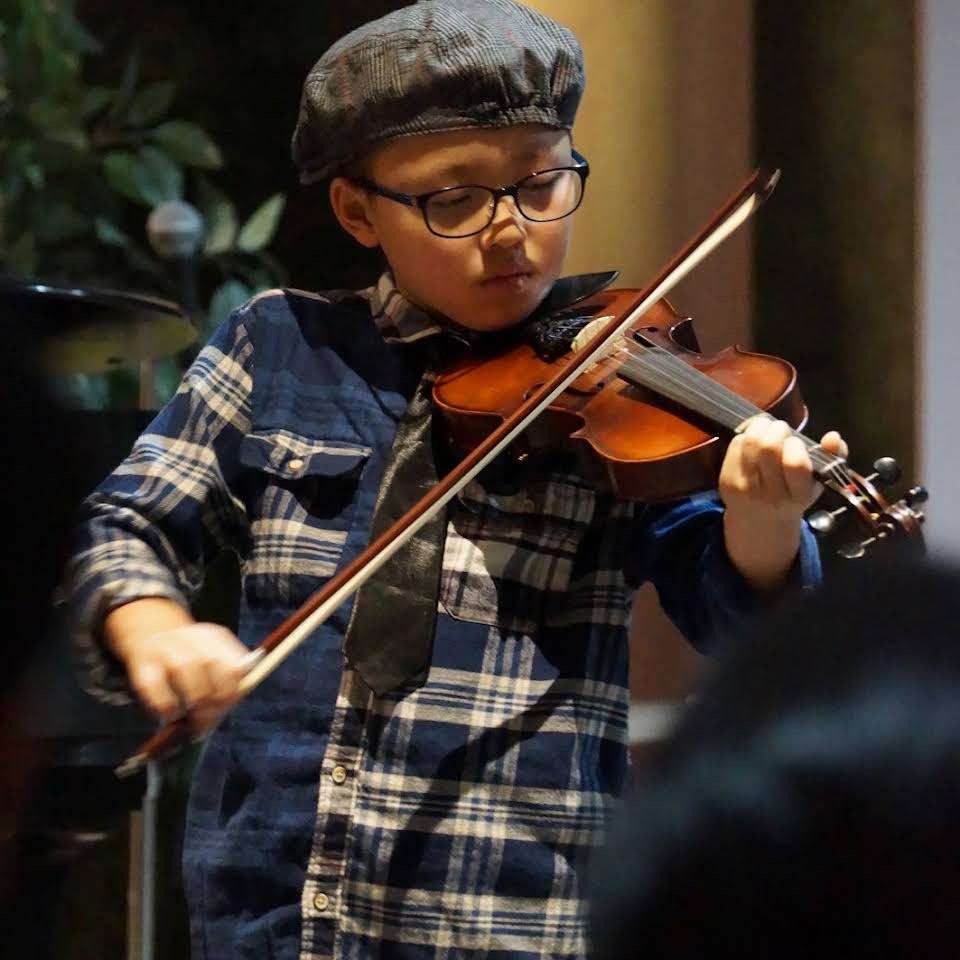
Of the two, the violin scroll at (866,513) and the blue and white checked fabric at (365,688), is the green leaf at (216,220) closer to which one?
the blue and white checked fabric at (365,688)

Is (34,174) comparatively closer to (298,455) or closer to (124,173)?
(124,173)

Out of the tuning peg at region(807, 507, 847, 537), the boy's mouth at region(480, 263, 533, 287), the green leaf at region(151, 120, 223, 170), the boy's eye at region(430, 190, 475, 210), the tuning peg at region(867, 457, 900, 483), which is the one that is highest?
the green leaf at region(151, 120, 223, 170)

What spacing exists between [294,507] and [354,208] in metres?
0.22

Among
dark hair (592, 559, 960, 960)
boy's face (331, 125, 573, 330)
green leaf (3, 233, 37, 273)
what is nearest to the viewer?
dark hair (592, 559, 960, 960)

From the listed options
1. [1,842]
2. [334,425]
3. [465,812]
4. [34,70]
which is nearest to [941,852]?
[1,842]

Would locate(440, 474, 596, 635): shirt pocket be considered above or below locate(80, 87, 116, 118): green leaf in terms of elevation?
below

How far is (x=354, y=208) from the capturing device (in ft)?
3.62

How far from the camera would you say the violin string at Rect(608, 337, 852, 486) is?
3.04ft

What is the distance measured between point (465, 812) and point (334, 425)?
0.26 meters

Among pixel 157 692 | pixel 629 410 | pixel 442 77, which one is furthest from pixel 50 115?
pixel 157 692

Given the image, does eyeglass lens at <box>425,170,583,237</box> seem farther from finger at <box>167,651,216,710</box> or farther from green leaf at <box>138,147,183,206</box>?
green leaf at <box>138,147,183,206</box>

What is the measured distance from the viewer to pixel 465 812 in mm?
955

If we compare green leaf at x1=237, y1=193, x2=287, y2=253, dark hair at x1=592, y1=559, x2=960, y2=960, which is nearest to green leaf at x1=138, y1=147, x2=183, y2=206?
green leaf at x1=237, y1=193, x2=287, y2=253

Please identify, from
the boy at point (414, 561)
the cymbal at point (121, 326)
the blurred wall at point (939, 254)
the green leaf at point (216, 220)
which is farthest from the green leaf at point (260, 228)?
the boy at point (414, 561)
